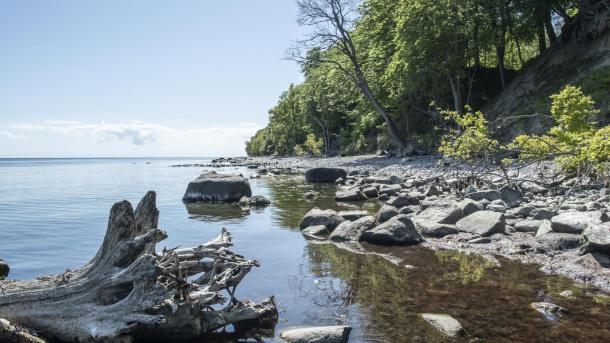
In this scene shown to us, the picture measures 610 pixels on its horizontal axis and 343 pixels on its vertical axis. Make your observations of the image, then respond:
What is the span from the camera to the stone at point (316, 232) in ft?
40.9

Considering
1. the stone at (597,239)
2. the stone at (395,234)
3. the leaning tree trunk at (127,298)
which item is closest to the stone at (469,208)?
the stone at (395,234)

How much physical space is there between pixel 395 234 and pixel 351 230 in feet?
4.50

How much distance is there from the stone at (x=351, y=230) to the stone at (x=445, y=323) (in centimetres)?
534

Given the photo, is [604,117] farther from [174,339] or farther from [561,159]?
[174,339]

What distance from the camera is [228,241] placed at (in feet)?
22.9

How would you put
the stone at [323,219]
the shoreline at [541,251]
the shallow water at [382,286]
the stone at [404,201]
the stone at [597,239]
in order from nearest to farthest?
the shallow water at [382,286], the shoreline at [541,251], the stone at [597,239], the stone at [323,219], the stone at [404,201]

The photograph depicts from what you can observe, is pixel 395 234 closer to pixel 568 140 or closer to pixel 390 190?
pixel 568 140

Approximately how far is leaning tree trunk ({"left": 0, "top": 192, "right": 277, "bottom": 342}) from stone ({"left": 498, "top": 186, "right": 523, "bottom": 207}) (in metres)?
10.0

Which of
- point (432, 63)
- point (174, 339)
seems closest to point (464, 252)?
point (174, 339)

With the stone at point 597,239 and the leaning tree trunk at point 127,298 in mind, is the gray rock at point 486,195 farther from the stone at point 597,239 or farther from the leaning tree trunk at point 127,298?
the leaning tree trunk at point 127,298

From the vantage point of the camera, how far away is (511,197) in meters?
13.8

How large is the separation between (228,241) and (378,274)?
333cm

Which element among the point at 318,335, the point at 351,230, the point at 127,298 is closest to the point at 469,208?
the point at 351,230

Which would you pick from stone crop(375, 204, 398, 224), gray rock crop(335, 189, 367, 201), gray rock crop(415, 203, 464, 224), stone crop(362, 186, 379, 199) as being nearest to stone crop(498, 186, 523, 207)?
gray rock crop(415, 203, 464, 224)
